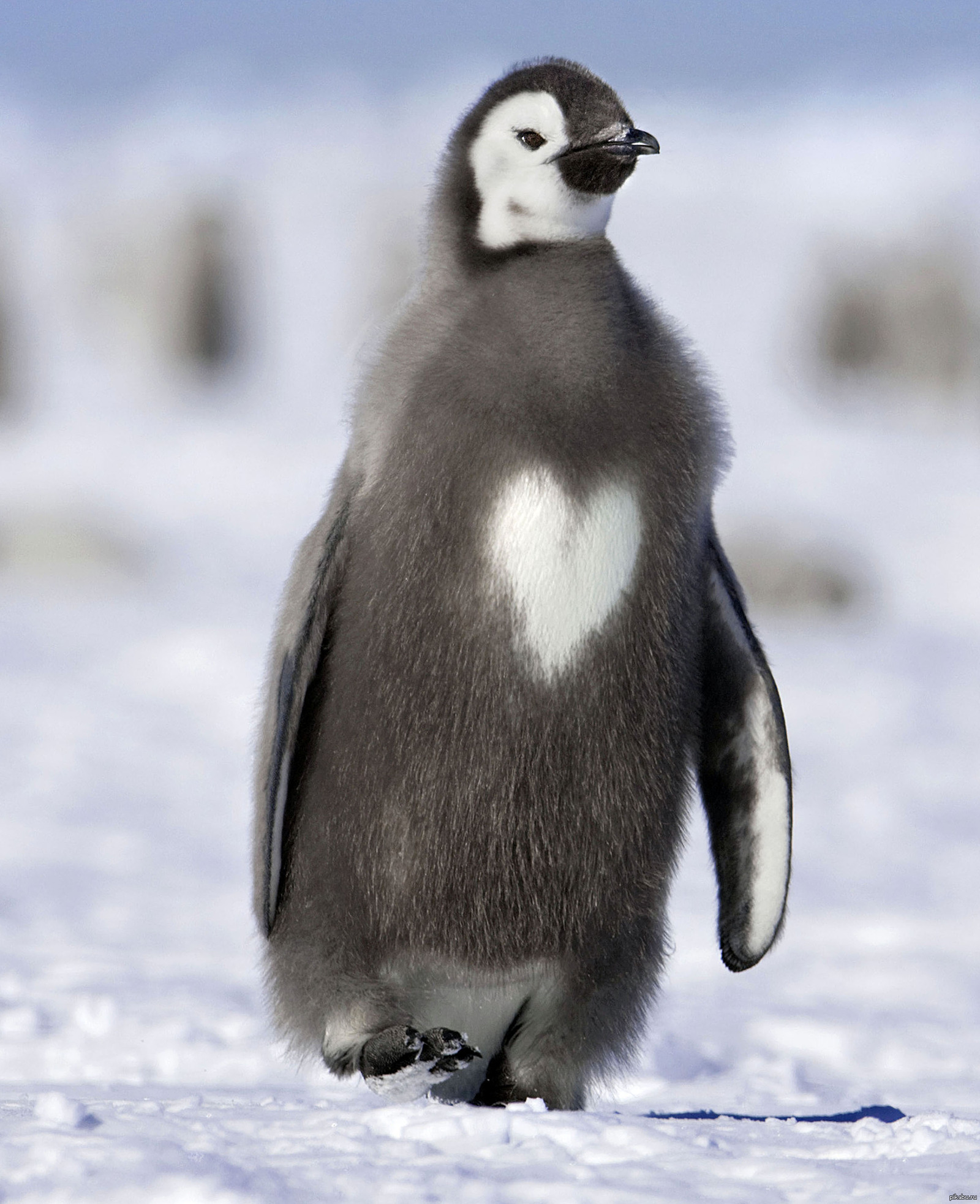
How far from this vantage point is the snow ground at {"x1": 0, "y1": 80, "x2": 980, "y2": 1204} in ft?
8.27

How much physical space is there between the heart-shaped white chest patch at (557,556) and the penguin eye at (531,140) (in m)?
0.61

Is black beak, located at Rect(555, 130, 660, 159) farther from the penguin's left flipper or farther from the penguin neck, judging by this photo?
the penguin's left flipper

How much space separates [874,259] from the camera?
21391mm

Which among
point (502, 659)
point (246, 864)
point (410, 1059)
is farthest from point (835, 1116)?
point (246, 864)

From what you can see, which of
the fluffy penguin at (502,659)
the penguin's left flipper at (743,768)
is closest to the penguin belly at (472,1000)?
the fluffy penguin at (502,659)

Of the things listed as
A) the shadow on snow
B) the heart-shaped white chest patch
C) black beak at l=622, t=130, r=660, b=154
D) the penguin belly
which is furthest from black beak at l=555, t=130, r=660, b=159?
the shadow on snow

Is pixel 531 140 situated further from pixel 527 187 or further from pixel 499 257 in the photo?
pixel 499 257

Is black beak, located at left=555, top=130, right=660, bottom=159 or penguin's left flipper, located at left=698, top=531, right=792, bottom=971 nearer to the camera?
black beak, located at left=555, top=130, right=660, bottom=159

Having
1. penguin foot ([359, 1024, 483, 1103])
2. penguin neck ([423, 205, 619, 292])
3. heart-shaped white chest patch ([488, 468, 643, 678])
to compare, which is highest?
penguin neck ([423, 205, 619, 292])

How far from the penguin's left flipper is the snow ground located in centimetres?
38

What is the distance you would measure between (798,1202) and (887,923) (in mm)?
3566

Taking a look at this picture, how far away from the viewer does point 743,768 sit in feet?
11.4

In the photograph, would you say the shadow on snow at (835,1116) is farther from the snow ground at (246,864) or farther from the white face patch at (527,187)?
the white face patch at (527,187)

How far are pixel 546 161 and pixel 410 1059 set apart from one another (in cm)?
153
